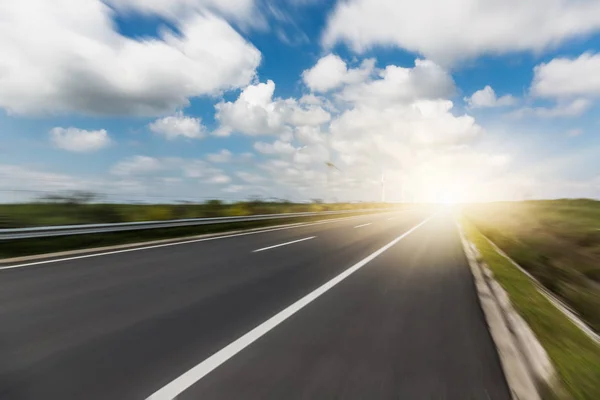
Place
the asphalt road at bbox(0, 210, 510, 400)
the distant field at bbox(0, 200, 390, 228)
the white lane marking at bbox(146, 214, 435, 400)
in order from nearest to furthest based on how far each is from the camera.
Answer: the white lane marking at bbox(146, 214, 435, 400)
the asphalt road at bbox(0, 210, 510, 400)
the distant field at bbox(0, 200, 390, 228)

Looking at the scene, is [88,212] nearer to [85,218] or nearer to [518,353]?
[85,218]

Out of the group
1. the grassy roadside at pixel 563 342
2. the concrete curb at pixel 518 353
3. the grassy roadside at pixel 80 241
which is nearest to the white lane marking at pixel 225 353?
the concrete curb at pixel 518 353

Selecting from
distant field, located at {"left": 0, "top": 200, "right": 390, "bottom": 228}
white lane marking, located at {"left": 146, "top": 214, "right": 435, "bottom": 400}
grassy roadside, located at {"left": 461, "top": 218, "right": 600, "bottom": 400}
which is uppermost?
distant field, located at {"left": 0, "top": 200, "right": 390, "bottom": 228}

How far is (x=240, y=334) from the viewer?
361cm

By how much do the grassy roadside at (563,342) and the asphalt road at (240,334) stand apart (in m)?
0.54

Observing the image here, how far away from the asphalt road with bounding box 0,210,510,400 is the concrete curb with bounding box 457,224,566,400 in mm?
118

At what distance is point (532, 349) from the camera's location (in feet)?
11.1

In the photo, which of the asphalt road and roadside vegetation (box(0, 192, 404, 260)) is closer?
the asphalt road

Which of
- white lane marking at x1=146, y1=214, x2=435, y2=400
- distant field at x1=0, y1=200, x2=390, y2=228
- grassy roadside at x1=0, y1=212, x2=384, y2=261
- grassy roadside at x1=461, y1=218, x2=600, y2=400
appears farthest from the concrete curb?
distant field at x1=0, y1=200, x2=390, y2=228

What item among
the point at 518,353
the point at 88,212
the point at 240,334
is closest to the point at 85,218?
the point at 88,212

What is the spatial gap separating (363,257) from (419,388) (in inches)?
246

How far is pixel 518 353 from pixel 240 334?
9.32 feet

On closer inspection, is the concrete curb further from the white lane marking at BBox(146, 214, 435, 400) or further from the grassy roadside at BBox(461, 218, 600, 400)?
the white lane marking at BBox(146, 214, 435, 400)

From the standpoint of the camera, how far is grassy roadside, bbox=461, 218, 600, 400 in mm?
2812
